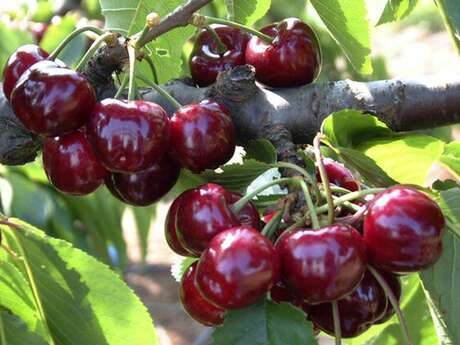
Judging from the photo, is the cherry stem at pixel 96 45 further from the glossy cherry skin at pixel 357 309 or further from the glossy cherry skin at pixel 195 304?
the glossy cherry skin at pixel 357 309

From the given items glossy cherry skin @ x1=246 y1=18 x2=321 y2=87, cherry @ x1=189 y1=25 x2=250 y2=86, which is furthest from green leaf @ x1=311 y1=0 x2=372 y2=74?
cherry @ x1=189 y1=25 x2=250 y2=86

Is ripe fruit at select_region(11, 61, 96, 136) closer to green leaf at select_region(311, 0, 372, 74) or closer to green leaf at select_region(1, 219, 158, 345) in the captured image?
green leaf at select_region(1, 219, 158, 345)

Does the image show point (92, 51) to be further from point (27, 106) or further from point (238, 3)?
point (238, 3)

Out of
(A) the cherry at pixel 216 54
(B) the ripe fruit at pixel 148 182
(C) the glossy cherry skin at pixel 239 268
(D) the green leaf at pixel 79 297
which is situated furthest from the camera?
(A) the cherry at pixel 216 54

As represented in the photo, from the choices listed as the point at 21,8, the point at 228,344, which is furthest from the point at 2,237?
the point at 21,8

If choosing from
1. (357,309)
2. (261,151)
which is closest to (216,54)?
(261,151)

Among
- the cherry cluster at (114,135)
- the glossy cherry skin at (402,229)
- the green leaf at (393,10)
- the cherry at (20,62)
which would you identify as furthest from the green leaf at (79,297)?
the green leaf at (393,10)

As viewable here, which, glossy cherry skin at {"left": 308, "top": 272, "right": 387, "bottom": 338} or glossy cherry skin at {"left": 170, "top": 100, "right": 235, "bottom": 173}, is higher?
glossy cherry skin at {"left": 170, "top": 100, "right": 235, "bottom": 173}
